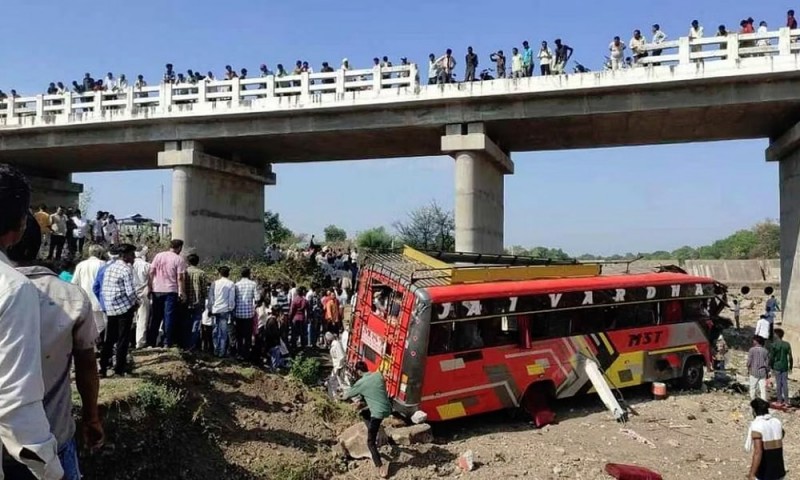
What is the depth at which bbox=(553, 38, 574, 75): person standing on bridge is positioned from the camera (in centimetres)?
1664

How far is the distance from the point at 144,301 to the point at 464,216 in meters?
9.27

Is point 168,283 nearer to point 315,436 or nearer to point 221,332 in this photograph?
point 221,332

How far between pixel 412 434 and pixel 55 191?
78.4 feet

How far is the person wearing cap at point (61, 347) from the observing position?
2.50 metres

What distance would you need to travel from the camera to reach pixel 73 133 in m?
20.6

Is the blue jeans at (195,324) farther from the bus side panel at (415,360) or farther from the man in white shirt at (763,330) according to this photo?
the man in white shirt at (763,330)

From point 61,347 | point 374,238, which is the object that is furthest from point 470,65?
point 374,238

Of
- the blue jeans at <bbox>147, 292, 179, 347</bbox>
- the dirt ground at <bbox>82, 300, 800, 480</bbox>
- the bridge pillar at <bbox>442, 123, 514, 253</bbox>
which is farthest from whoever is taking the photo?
the bridge pillar at <bbox>442, 123, 514, 253</bbox>

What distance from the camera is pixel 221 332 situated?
11.0m

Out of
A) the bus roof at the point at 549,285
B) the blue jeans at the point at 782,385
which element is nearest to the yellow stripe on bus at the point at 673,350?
the bus roof at the point at 549,285

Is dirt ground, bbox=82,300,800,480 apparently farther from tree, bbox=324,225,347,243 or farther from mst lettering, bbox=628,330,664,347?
tree, bbox=324,225,347,243

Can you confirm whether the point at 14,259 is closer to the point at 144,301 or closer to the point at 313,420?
the point at 313,420

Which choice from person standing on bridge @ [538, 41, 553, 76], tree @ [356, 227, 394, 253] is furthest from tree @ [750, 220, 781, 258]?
person standing on bridge @ [538, 41, 553, 76]

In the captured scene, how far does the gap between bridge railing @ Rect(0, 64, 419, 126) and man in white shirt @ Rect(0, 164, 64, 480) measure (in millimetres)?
15816
